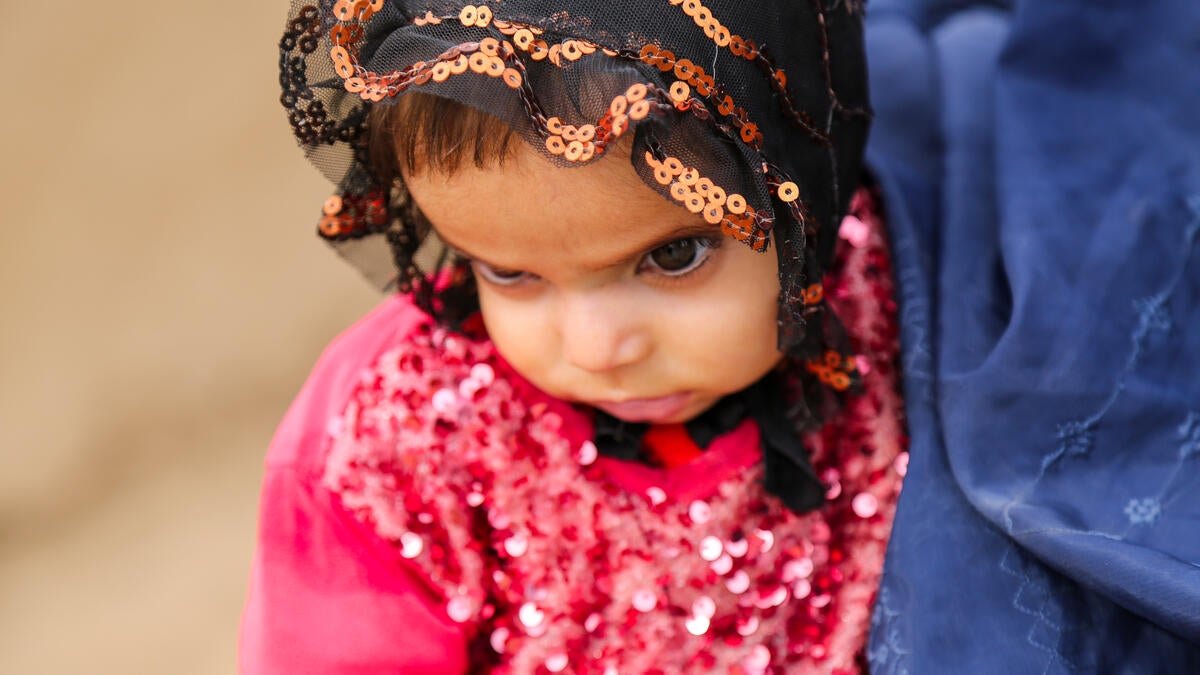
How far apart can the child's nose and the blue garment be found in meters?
0.24

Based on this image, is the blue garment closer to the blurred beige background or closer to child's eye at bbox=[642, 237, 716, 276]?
child's eye at bbox=[642, 237, 716, 276]

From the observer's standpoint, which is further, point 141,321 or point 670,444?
point 141,321

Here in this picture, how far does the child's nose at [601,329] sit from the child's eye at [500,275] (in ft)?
0.12

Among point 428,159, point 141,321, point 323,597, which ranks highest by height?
point 428,159

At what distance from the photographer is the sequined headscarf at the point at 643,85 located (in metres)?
0.64

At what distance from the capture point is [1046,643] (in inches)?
31.6

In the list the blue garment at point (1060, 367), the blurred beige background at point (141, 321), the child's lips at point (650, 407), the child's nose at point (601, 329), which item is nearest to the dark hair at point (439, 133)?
the child's nose at point (601, 329)

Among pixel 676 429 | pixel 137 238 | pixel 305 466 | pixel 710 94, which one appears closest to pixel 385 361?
pixel 305 466

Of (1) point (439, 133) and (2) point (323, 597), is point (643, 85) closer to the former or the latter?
(1) point (439, 133)

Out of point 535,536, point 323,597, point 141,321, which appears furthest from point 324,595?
point 141,321

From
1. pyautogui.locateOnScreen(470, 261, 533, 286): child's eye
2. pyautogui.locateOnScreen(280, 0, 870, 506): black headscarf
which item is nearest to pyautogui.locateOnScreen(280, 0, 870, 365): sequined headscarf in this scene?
pyautogui.locateOnScreen(280, 0, 870, 506): black headscarf

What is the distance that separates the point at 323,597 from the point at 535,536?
152 millimetres

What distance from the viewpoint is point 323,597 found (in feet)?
2.79

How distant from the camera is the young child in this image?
0.68 meters
